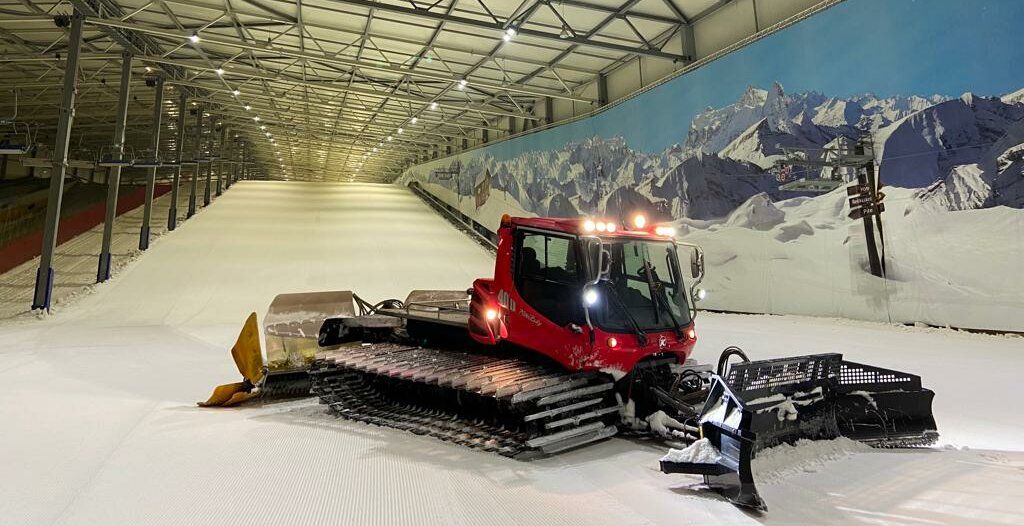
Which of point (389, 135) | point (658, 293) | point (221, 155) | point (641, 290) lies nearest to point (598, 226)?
point (641, 290)

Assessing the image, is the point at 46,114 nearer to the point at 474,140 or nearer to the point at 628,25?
the point at 474,140

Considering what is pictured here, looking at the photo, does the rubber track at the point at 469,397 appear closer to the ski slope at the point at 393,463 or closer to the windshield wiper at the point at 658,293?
the ski slope at the point at 393,463

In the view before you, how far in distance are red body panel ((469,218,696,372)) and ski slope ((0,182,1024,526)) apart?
702 mm

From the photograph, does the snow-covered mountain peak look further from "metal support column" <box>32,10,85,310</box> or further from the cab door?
"metal support column" <box>32,10,85,310</box>

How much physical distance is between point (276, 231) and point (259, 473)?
17744 mm

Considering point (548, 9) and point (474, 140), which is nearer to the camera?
point (548, 9)

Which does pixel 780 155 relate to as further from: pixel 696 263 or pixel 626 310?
pixel 626 310

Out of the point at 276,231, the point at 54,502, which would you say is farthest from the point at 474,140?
the point at 54,502

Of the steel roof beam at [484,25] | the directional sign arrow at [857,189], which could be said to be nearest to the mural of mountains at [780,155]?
the directional sign arrow at [857,189]

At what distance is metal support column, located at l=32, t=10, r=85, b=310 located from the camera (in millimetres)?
11438

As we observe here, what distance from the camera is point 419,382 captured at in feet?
14.8

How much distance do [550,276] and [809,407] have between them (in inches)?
84.5

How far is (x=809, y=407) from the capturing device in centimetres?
341

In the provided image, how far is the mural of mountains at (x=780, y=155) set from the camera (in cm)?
682
